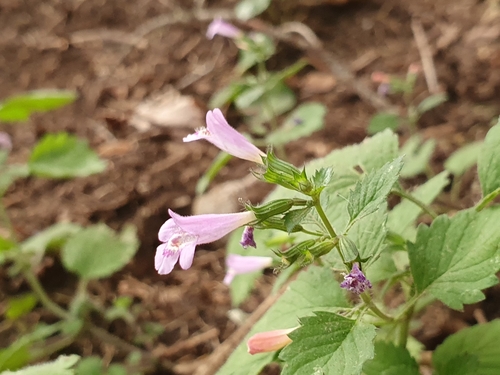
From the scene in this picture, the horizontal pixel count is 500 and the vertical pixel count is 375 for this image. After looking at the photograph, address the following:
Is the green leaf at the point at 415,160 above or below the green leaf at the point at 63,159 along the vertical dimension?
below

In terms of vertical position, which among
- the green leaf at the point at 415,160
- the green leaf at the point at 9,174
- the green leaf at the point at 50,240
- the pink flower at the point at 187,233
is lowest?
the pink flower at the point at 187,233

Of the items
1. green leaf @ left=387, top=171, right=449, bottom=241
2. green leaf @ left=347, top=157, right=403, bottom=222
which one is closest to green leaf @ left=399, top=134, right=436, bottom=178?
green leaf @ left=387, top=171, right=449, bottom=241

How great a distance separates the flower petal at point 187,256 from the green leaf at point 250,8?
2540 mm

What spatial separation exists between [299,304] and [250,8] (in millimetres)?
2528

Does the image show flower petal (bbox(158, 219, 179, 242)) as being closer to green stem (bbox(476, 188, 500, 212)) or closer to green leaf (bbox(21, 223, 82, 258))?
green stem (bbox(476, 188, 500, 212))

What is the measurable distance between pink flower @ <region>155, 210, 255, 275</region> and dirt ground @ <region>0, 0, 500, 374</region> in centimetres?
113

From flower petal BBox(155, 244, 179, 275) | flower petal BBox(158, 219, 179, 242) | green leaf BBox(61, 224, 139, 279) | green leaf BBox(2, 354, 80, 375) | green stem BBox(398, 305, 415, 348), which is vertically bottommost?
green stem BBox(398, 305, 415, 348)

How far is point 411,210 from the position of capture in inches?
51.8

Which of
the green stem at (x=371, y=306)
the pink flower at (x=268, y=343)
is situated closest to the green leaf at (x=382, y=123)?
the green stem at (x=371, y=306)

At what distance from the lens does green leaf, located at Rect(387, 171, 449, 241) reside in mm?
1296

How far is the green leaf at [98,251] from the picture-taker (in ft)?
7.28

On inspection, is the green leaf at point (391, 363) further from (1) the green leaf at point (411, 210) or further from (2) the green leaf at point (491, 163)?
(2) the green leaf at point (491, 163)

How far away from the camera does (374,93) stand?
111 inches

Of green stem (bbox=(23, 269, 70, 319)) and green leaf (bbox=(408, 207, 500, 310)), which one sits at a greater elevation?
green stem (bbox=(23, 269, 70, 319))
